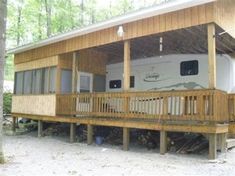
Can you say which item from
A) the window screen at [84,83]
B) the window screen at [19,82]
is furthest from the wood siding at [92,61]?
the window screen at [19,82]

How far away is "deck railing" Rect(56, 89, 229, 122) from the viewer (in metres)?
8.34

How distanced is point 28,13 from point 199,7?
25182mm

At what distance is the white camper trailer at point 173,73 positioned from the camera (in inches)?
451

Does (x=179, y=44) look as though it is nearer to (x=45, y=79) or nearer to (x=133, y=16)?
(x=133, y=16)

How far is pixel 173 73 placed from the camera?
12.7 metres

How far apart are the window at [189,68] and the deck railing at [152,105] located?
1948mm

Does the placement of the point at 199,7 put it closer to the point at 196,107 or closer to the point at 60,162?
the point at 196,107

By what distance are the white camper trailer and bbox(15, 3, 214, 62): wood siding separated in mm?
2969

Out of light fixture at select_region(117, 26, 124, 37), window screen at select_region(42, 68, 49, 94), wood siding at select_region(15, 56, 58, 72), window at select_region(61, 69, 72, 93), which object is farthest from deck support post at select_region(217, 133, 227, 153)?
window screen at select_region(42, 68, 49, 94)

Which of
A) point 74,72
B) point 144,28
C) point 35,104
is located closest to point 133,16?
point 144,28

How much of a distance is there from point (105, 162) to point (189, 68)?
570cm

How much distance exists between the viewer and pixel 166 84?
12.9m

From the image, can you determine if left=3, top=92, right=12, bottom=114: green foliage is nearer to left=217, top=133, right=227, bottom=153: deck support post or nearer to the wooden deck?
the wooden deck

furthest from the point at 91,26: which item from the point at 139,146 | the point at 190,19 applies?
the point at 139,146
